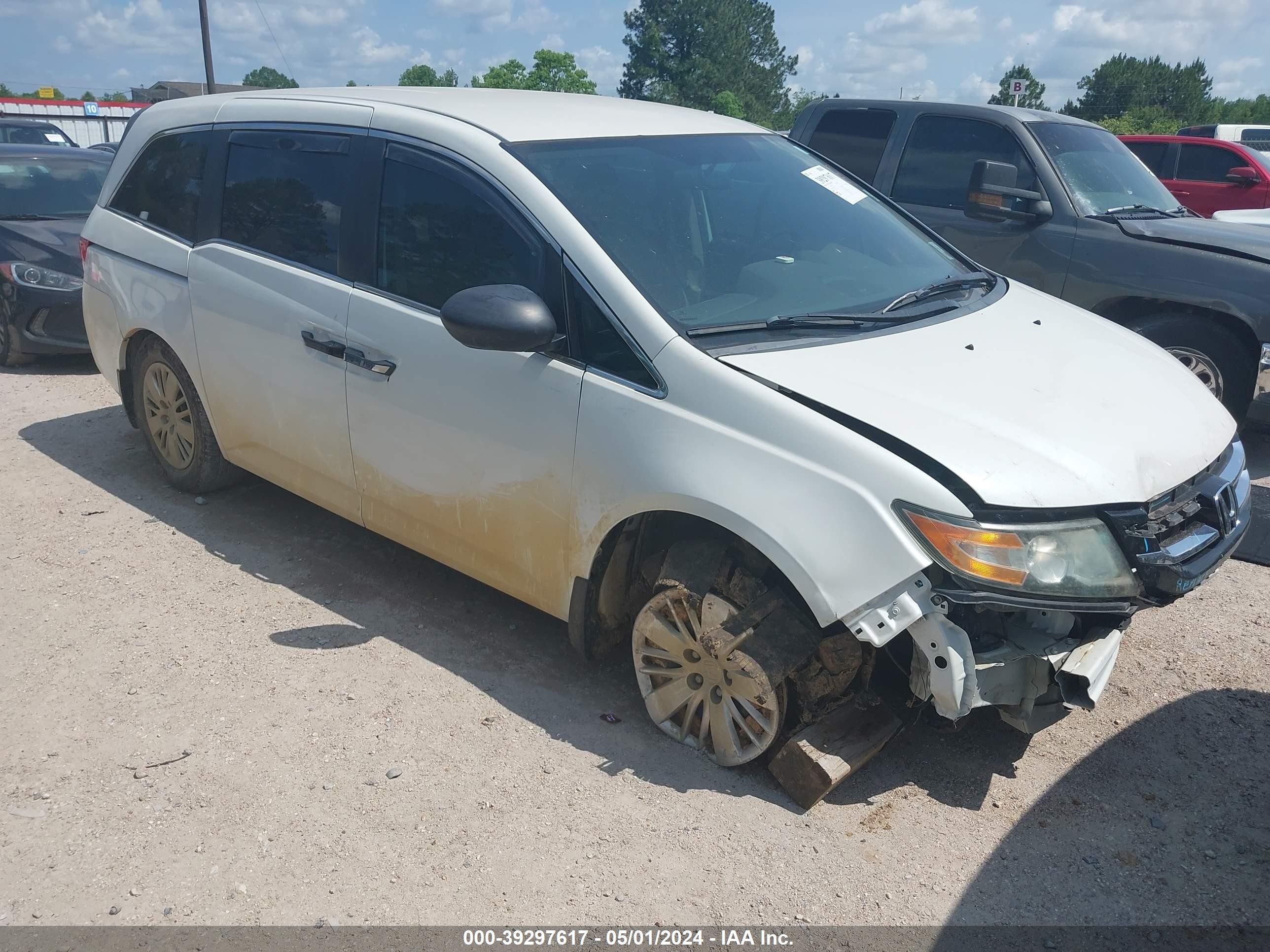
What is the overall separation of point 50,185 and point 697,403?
8.32 m

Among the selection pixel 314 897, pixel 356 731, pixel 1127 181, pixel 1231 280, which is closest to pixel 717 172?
pixel 356 731

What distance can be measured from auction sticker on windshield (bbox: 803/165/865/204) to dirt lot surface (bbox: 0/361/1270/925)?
2076 millimetres

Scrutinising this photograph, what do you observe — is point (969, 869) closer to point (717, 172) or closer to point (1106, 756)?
point (1106, 756)

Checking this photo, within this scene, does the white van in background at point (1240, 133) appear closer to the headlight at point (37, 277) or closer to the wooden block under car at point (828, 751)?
the headlight at point (37, 277)

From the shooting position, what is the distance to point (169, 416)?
17.1 feet

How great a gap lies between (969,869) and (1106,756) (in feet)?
2.58

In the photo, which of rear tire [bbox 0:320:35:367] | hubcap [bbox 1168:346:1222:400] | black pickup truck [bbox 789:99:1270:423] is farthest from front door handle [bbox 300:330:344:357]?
rear tire [bbox 0:320:35:367]

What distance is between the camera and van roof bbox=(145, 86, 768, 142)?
374 centimetres

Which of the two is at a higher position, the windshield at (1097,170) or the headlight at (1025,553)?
the windshield at (1097,170)

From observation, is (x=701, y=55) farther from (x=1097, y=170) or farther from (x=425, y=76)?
(x=1097, y=170)

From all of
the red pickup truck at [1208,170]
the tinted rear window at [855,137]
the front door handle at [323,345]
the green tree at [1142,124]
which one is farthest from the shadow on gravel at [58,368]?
the green tree at [1142,124]

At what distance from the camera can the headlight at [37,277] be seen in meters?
7.85

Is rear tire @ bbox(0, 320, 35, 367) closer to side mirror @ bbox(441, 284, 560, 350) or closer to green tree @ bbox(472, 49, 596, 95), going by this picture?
side mirror @ bbox(441, 284, 560, 350)

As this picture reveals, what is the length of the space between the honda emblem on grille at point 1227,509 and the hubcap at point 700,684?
54.7 inches
